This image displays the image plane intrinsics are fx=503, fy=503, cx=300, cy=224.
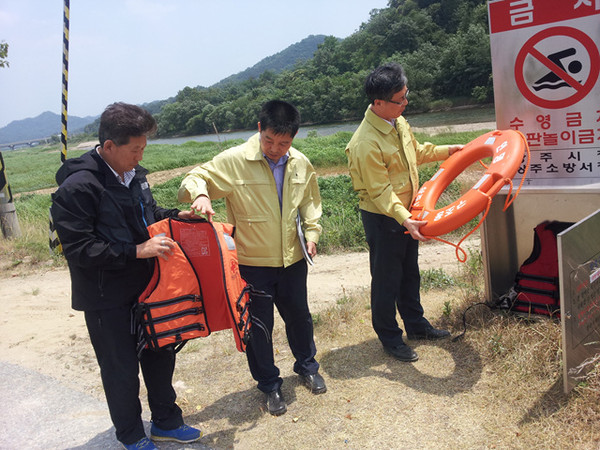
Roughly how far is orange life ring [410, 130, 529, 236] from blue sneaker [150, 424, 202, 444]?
5.59ft

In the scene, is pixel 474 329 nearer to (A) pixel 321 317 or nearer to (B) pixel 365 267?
(A) pixel 321 317

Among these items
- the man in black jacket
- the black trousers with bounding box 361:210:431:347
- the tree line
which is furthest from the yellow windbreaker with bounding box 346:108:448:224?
the tree line

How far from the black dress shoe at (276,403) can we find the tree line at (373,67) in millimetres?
43633

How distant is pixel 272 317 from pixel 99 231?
1.16 meters

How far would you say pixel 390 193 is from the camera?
9.93 ft

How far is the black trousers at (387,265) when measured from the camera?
323 centimetres

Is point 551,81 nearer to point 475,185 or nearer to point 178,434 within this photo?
point 475,185

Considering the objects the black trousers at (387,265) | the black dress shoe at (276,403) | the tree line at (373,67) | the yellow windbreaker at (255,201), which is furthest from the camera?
the tree line at (373,67)

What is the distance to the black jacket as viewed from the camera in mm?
2203

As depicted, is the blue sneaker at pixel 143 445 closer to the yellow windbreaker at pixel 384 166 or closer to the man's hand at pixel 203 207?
the man's hand at pixel 203 207

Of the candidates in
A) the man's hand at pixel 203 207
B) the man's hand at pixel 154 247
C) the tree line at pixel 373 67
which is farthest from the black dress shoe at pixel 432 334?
the tree line at pixel 373 67

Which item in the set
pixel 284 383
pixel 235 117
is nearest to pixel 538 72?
pixel 284 383

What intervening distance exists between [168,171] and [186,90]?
205 feet

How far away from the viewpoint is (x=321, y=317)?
4293mm
